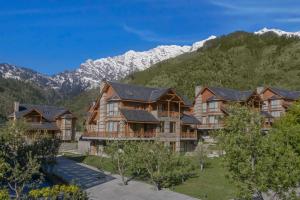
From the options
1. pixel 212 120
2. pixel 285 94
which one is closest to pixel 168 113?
pixel 212 120

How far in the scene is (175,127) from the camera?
60625mm

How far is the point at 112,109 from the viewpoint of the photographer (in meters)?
58.2

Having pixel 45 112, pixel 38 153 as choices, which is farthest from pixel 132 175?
pixel 45 112

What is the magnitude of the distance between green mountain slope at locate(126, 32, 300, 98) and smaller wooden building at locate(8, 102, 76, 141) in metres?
34.8

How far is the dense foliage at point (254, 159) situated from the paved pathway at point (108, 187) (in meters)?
10.1

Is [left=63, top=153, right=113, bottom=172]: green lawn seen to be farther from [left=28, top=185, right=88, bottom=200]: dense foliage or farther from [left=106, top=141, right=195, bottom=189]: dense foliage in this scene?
[left=28, top=185, right=88, bottom=200]: dense foliage

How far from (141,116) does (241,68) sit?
90.9 metres

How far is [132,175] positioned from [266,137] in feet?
72.4

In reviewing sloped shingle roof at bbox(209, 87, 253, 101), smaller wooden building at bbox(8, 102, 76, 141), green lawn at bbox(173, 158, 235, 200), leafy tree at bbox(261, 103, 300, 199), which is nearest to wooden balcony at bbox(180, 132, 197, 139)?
sloped shingle roof at bbox(209, 87, 253, 101)

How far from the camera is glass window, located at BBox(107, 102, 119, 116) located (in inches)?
2260

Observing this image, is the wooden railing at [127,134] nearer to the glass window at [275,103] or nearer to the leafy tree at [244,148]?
the glass window at [275,103]

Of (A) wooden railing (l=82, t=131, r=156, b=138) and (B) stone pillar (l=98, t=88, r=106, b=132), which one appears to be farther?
(B) stone pillar (l=98, t=88, r=106, b=132)

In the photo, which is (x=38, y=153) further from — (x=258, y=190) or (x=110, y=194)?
(x=258, y=190)

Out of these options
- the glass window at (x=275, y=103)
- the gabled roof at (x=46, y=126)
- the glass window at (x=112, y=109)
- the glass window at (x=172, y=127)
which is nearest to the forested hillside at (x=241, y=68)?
the glass window at (x=275, y=103)
